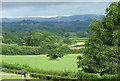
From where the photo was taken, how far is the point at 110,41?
393 inches

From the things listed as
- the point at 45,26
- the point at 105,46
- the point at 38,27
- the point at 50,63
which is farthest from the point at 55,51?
the point at 45,26

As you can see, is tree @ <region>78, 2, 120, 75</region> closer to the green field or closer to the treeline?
the green field

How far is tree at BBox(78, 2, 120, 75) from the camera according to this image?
9484 millimetres

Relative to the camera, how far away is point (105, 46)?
31.8ft

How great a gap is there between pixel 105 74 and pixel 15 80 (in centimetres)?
420

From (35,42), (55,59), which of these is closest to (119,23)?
(55,59)

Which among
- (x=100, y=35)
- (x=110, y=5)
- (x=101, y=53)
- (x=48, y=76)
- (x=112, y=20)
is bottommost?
(x=48, y=76)

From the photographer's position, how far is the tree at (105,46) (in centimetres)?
948

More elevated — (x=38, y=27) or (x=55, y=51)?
(x=38, y=27)

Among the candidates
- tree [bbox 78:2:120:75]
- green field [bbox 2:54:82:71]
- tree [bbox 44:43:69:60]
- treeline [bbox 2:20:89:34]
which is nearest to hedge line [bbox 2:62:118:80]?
tree [bbox 78:2:120:75]

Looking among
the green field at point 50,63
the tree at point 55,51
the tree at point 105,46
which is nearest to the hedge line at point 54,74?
the tree at point 105,46

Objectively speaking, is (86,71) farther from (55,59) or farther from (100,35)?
(55,59)

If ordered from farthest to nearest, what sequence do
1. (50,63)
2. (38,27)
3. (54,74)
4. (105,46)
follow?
(38,27), (50,63), (54,74), (105,46)

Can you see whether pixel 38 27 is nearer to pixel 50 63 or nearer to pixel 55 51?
pixel 55 51
